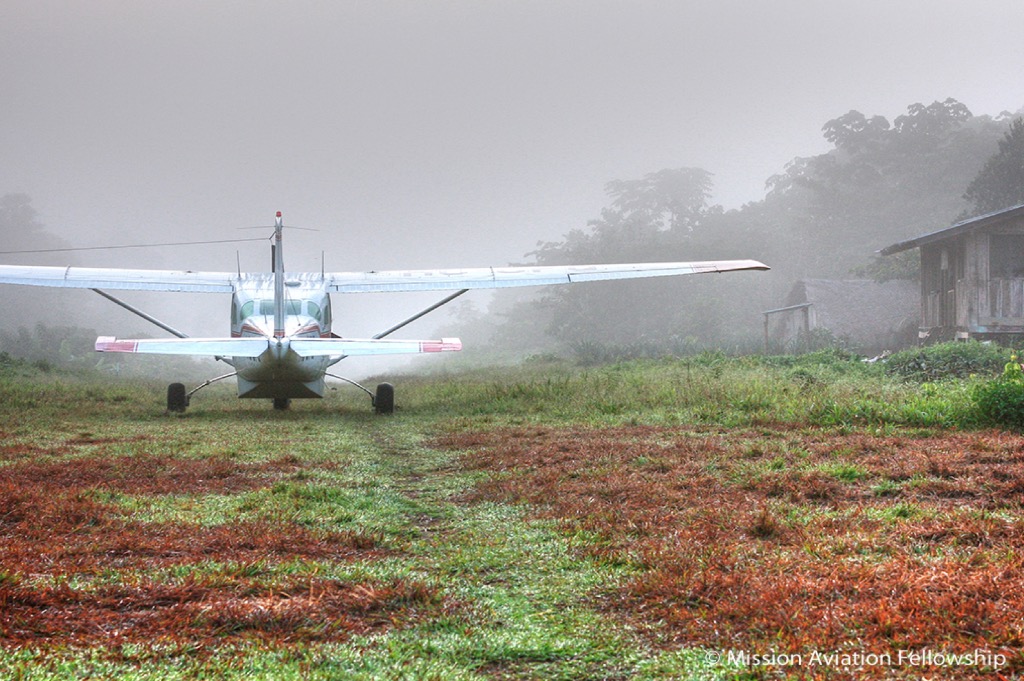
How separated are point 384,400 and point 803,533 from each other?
1115 centimetres

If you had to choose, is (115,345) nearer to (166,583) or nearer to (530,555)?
(166,583)

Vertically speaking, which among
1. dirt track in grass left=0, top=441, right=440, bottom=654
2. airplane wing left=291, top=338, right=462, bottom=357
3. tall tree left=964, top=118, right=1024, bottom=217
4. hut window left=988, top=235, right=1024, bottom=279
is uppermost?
tall tree left=964, top=118, right=1024, bottom=217

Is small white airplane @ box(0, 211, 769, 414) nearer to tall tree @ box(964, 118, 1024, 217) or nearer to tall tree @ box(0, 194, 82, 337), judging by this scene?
tall tree @ box(964, 118, 1024, 217)

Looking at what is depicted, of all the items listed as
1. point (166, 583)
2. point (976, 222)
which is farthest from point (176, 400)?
point (976, 222)

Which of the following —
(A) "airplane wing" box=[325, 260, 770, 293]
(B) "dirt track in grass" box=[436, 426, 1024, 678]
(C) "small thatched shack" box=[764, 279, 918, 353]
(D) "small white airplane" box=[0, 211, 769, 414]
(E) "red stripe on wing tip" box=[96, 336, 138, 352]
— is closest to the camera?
(B) "dirt track in grass" box=[436, 426, 1024, 678]

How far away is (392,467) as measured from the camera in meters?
8.65

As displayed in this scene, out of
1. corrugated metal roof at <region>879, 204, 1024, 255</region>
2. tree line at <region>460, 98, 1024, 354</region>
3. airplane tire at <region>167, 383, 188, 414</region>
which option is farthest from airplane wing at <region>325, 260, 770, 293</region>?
tree line at <region>460, 98, 1024, 354</region>

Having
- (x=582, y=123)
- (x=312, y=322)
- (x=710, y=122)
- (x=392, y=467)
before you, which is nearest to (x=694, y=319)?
(x=312, y=322)

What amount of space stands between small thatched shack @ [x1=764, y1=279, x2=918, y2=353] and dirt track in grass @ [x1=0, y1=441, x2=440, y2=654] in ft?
104

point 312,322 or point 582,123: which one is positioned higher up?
point 582,123

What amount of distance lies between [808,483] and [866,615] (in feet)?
10.5

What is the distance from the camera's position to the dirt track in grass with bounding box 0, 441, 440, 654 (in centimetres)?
353

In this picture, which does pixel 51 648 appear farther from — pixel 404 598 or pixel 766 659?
pixel 766 659

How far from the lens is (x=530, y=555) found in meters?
4.97
